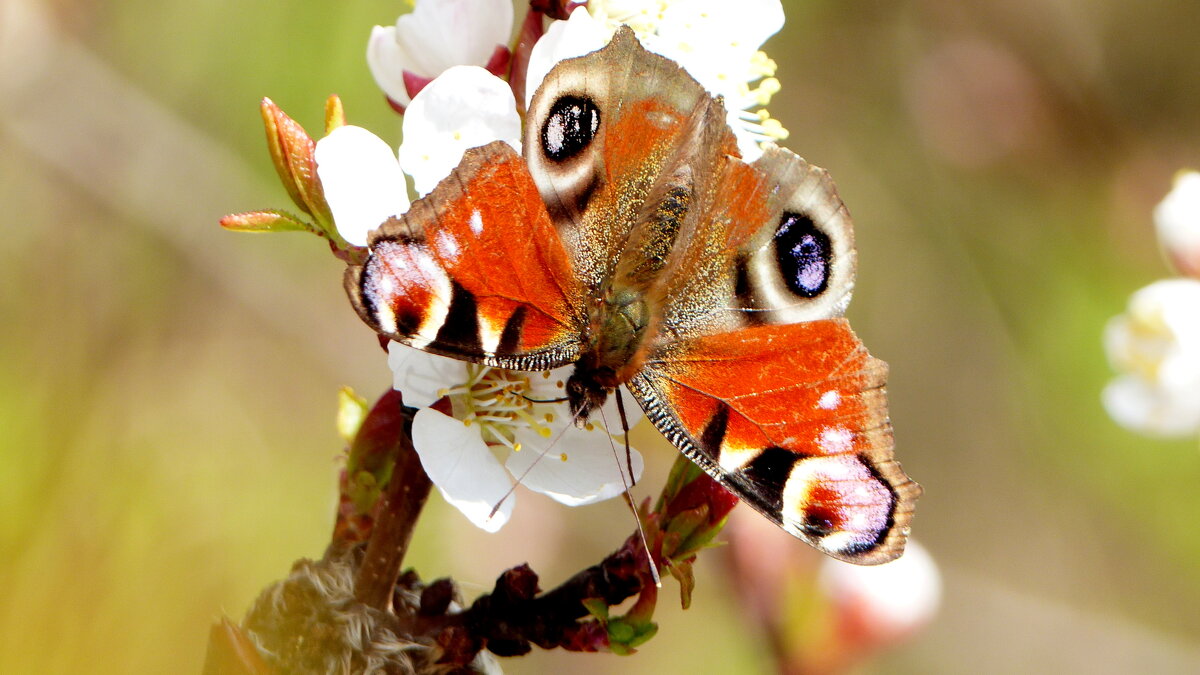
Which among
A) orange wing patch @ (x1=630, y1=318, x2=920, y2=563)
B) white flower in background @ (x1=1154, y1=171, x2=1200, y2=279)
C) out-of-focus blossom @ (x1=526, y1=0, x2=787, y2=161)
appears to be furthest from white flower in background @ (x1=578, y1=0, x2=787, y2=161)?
white flower in background @ (x1=1154, y1=171, x2=1200, y2=279)

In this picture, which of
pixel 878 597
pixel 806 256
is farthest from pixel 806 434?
pixel 878 597

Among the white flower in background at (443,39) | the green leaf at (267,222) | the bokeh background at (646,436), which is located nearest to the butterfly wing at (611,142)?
the white flower in background at (443,39)

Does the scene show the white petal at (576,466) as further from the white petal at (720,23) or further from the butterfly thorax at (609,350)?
the white petal at (720,23)

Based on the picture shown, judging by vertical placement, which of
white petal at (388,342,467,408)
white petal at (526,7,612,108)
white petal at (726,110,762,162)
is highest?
white petal at (726,110,762,162)

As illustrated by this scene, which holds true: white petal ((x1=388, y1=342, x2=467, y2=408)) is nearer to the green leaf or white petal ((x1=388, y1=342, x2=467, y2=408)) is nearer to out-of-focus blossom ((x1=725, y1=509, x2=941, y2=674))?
the green leaf

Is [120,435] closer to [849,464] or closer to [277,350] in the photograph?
[849,464]
